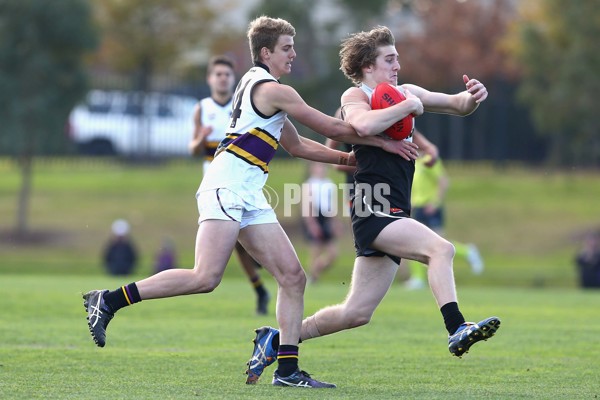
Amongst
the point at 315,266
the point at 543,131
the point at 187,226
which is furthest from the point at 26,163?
the point at 543,131

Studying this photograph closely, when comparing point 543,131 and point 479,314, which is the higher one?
point 543,131

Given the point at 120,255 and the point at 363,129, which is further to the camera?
the point at 120,255

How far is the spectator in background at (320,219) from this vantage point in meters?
19.5

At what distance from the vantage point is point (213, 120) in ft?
44.0

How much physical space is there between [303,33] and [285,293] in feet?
83.6

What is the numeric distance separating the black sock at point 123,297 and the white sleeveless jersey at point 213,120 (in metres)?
5.63

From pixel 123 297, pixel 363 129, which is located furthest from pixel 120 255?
pixel 363 129

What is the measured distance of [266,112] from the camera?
24.6ft

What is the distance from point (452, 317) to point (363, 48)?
1.89 meters

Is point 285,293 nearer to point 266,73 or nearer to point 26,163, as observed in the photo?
point 266,73

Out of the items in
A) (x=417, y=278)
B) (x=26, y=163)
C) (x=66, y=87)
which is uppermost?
(x=66, y=87)

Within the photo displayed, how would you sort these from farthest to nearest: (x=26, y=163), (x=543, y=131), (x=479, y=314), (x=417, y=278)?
(x=543, y=131), (x=26, y=163), (x=417, y=278), (x=479, y=314)

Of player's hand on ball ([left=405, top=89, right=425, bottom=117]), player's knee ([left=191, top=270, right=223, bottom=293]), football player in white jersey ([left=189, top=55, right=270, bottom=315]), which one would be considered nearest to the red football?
player's hand on ball ([left=405, top=89, right=425, bottom=117])

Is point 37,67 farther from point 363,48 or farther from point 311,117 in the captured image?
point 311,117
